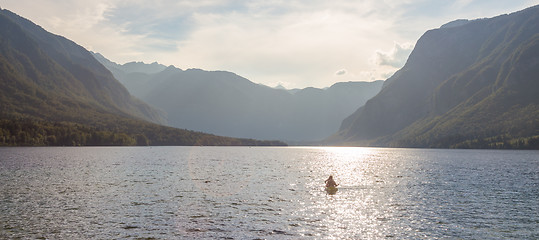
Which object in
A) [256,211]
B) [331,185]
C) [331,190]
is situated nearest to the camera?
[256,211]

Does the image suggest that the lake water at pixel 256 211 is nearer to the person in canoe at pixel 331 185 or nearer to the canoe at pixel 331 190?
the person in canoe at pixel 331 185

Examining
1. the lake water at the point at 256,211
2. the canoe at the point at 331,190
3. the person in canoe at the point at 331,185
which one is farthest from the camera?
the person in canoe at the point at 331,185

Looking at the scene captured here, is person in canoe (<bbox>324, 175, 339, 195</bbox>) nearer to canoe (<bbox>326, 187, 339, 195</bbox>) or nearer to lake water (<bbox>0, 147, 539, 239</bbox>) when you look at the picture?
canoe (<bbox>326, 187, 339, 195</bbox>)

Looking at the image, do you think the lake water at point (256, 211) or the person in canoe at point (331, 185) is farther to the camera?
the person in canoe at point (331, 185)

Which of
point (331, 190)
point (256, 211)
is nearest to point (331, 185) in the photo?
point (331, 190)

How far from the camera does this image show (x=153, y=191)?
70125 millimetres

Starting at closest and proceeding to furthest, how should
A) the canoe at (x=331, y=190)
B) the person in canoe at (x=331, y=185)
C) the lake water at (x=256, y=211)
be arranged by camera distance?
the lake water at (x=256, y=211), the canoe at (x=331, y=190), the person in canoe at (x=331, y=185)

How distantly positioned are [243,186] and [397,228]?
138 feet

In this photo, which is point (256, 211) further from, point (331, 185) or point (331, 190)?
point (331, 185)

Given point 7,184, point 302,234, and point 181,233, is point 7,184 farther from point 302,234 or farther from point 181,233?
point 302,234

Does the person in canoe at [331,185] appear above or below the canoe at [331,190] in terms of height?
above

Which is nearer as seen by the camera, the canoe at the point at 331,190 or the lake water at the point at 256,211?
the lake water at the point at 256,211

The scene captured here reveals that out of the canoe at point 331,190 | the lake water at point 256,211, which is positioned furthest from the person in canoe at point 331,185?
the lake water at point 256,211

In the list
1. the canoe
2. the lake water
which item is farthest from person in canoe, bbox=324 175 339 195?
the lake water
